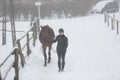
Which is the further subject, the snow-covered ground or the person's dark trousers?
the person's dark trousers

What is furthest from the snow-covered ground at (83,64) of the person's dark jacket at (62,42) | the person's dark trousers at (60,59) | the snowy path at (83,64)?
the person's dark jacket at (62,42)

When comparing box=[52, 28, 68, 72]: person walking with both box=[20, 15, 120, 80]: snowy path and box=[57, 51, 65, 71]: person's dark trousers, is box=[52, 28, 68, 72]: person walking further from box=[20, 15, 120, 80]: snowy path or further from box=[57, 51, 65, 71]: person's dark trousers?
box=[20, 15, 120, 80]: snowy path

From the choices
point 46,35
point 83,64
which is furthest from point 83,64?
point 46,35

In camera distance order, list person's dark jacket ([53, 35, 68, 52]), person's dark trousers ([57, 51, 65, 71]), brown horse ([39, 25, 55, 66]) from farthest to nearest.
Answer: brown horse ([39, 25, 55, 66]) < person's dark trousers ([57, 51, 65, 71]) < person's dark jacket ([53, 35, 68, 52])

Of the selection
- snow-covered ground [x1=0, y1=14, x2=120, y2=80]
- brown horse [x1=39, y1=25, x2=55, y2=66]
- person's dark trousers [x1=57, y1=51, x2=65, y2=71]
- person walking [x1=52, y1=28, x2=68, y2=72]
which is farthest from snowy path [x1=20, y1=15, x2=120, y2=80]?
brown horse [x1=39, y1=25, x2=55, y2=66]

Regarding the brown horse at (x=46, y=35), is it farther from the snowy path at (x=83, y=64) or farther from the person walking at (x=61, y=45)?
the person walking at (x=61, y=45)

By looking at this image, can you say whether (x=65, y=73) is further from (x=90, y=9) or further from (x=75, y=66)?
(x=90, y=9)

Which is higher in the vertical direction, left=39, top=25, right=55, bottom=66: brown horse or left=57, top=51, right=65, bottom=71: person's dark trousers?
left=39, top=25, right=55, bottom=66: brown horse

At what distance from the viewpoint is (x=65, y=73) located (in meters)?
14.2

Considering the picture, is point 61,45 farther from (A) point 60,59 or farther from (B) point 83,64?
(B) point 83,64

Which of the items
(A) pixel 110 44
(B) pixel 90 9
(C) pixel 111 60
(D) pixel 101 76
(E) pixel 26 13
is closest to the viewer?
(D) pixel 101 76

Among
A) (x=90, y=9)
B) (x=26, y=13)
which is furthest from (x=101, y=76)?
(x=90, y=9)

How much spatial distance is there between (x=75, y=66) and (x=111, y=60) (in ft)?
5.95

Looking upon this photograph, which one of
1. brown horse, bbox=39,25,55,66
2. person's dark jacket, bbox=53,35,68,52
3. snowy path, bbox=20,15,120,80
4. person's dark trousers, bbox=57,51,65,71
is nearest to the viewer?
snowy path, bbox=20,15,120,80
